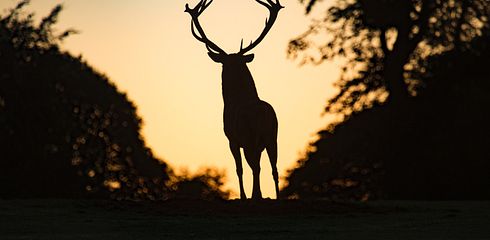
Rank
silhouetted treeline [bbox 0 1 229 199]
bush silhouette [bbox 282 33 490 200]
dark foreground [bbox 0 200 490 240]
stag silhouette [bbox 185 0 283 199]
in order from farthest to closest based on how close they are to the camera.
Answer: silhouetted treeline [bbox 0 1 229 199]
bush silhouette [bbox 282 33 490 200]
stag silhouette [bbox 185 0 283 199]
dark foreground [bbox 0 200 490 240]

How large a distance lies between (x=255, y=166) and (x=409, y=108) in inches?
707

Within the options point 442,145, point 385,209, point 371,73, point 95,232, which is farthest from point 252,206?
point 371,73

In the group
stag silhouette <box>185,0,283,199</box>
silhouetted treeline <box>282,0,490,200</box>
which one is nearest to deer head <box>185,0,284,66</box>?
stag silhouette <box>185,0,283,199</box>

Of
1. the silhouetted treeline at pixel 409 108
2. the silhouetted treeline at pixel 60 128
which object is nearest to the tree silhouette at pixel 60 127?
the silhouetted treeline at pixel 60 128

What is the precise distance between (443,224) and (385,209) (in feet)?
12.7

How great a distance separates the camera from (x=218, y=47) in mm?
25844

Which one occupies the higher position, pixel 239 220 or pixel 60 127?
pixel 60 127

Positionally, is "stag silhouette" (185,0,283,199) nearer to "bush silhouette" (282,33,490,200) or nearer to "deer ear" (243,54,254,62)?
"deer ear" (243,54,254,62)

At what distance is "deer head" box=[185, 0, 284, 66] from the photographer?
83.6ft

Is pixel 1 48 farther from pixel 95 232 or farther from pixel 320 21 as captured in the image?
pixel 95 232

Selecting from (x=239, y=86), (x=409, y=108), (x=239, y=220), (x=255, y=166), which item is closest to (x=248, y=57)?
(x=239, y=86)

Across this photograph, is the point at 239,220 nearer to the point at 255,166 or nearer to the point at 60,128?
the point at 255,166

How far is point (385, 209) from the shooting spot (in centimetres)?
2519

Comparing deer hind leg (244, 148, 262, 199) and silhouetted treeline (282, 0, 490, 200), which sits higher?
silhouetted treeline (282, 0, 490, 200)
